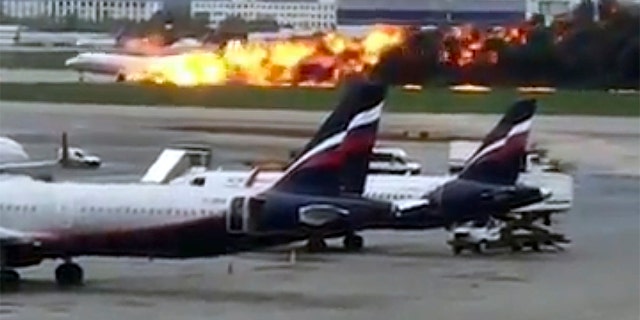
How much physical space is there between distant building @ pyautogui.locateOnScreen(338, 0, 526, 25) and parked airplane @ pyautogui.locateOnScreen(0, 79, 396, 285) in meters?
15.1

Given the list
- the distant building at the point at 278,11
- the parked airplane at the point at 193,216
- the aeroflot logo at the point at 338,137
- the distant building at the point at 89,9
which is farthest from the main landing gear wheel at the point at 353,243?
the distant building at the point at 278,11

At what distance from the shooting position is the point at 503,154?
27.1m

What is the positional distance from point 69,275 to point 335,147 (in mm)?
3240

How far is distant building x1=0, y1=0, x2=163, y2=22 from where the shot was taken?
110 ft

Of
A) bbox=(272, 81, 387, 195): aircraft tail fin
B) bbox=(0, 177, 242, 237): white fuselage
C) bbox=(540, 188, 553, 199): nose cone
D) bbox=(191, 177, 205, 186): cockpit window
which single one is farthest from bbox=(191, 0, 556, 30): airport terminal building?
bbox=(0, 177, 242, 237): white fuselage

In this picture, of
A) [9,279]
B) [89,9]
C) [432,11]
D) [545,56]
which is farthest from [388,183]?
[432,11]

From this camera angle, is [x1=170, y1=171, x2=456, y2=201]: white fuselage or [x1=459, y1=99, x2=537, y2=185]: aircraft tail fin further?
[x1=459, y1=99, x2=537, y2=185]: aircraft tail fin

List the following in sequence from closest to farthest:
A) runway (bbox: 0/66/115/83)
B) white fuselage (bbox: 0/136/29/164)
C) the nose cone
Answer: the nose cone
white fuselage (bbox: 0/136/29/164)
runway (bbox: 0/66/115/83)

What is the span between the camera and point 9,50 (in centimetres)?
Answer: 3512

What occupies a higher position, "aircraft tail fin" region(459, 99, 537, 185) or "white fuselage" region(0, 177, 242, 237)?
"white fuselage" region(0, 177, 242, 237)

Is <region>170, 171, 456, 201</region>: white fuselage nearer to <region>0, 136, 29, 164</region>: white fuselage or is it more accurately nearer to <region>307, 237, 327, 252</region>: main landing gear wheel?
<region>307, 237, 327, 252</region>: main landing gear wheel

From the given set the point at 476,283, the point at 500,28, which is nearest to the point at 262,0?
the point at 500,28

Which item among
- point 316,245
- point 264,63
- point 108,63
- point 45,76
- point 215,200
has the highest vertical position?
point 215,200

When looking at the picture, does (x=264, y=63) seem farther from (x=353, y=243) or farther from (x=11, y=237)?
(x=11, y=237)
